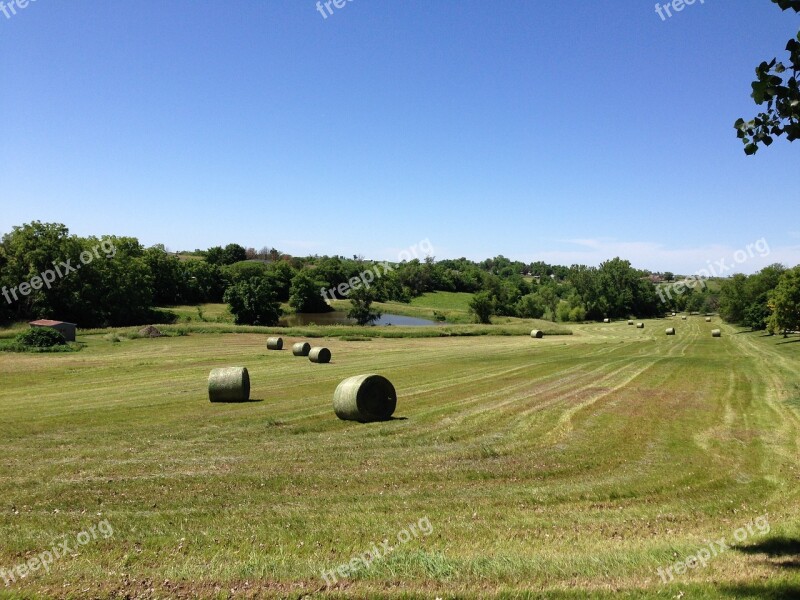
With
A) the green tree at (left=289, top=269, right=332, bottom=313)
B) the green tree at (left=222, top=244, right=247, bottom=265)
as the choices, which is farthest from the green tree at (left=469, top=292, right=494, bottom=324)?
the green tree at (left=222, top=244, right=247, bottom=265)

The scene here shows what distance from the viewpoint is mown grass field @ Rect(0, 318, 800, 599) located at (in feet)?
22.6

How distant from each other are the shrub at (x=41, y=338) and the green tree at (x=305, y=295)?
2475 inches

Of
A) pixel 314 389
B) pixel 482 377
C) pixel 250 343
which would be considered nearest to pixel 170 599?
pixel 314 389

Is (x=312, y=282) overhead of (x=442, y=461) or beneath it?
overhead

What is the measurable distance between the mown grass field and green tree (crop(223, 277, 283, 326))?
209 ft

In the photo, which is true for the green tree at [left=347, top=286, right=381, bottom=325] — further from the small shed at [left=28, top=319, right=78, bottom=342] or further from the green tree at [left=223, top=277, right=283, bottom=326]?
the small shed at [left=28, top=319, right=78, bottom=342]

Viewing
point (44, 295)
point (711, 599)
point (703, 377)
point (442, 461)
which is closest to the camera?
point (711, 599)

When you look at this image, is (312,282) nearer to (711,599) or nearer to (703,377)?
(703,377)

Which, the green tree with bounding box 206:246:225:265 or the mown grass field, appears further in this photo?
the green tree with bounding box 206:246:225:265

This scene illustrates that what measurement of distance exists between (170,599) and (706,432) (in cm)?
1608

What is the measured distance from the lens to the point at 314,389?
2647 centimetres

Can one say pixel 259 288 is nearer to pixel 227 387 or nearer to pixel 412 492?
pixel 227 387

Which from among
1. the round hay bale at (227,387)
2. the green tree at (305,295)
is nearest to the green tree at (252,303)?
the green tree at (305,295)

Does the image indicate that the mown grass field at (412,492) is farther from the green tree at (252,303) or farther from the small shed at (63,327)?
the green tree at (252,303)
